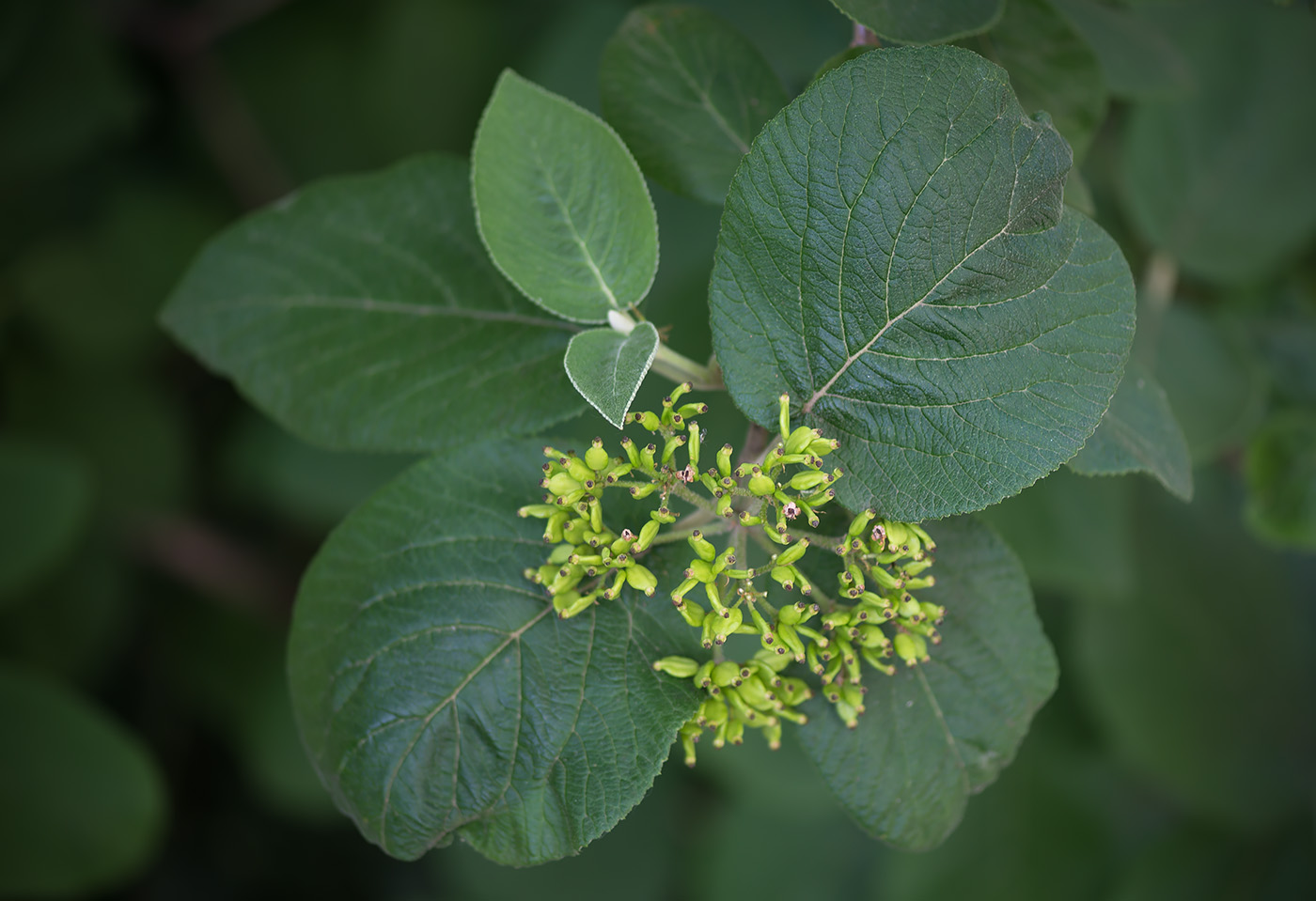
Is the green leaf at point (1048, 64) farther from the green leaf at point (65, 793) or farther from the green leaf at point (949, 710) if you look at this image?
the green leaf at point (65, 793)

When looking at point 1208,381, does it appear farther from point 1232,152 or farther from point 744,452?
point 744,452

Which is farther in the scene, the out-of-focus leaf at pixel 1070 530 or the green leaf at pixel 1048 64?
the out-of-focus leaf at pixel 1070 530

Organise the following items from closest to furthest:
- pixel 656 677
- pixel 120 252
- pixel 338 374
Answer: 1. pixel 656 677
2. pixel 338 374
3. pixel 120 252

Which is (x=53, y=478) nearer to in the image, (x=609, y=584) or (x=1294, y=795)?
(x=609, y=584)

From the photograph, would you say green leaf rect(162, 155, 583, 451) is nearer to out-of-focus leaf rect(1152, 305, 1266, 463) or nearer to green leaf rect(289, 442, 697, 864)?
green leaf rect(289, 442, 697, 864)

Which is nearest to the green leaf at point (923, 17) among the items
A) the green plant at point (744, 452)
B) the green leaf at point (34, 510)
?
the green plant at point (744, 452)

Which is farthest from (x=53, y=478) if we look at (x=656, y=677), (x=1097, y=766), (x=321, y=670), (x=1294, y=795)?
(x=1294, y=795)
